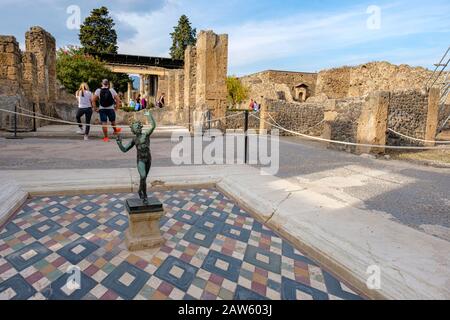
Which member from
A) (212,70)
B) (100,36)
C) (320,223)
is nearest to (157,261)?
(320,223)

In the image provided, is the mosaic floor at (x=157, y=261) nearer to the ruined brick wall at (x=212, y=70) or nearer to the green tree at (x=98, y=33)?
the ruined brick wall at (x=212, y=70)

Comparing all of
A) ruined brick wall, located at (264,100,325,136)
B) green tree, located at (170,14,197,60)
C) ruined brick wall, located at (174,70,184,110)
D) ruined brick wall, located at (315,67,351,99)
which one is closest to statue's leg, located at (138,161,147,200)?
ruined brick wall, located at (264,100,325,136)

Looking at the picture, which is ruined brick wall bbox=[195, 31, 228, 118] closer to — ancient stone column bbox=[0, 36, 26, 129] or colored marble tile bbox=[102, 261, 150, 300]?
ancient stone column bbox=[0, 36, 26, 129]

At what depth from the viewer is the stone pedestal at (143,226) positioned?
2.30 metres

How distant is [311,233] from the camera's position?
2.48 metres

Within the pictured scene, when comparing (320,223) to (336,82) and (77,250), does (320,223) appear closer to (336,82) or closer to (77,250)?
(77,250)

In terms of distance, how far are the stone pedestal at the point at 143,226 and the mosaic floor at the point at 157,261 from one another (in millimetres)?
84

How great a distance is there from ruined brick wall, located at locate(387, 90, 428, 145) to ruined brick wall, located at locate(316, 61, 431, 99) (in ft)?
26.7

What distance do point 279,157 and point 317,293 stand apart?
4.82m

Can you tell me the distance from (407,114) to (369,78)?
16551 mm

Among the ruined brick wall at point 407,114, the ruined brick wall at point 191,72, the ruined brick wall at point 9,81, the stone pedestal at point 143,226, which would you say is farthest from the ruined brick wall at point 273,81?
the stone pedestal at point 143,226

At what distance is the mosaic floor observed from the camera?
1.81 meters
